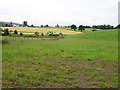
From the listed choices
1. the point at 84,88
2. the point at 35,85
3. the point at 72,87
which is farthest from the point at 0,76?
the point at 84,88

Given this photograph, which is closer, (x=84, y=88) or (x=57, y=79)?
(x=84, y=88)

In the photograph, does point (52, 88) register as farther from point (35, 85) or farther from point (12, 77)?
point (12, 77)

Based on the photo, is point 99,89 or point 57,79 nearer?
point 99,89

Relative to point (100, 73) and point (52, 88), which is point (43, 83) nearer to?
point (52, 88)

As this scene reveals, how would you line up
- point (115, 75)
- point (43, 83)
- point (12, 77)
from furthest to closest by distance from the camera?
point (115, 75) < point (12, 77) < point (43, 83)

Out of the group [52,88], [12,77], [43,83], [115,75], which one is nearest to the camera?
[52,88]

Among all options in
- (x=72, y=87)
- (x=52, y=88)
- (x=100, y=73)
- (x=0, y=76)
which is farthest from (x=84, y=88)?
(x=0, y=76)

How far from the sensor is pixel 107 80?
24.3 ft

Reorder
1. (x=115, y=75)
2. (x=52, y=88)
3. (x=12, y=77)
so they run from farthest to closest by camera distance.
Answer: (x=115, y=75), (x=12, y=77), (x=52, y=88)

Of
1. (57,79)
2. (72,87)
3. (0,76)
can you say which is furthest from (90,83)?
(0,76)

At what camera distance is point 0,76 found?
732 centimetres

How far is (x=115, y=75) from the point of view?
8.36m

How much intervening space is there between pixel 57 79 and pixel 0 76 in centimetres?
332

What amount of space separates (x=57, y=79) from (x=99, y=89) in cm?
231
